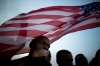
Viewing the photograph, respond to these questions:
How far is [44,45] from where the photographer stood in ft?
9.94

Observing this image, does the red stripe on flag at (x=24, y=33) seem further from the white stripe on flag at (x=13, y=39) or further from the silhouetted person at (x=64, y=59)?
the silhouetted person at (x=64, y=59)

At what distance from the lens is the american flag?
3.27 meters

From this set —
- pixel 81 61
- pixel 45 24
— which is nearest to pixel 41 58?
pixel 45 24


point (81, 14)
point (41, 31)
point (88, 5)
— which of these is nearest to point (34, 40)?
point (41, 31)

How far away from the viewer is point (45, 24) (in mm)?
3537

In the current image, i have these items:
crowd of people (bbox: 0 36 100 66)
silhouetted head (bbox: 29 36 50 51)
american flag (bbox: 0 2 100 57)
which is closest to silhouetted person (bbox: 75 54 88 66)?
crowd of people (bbox: 0 36 100 66)

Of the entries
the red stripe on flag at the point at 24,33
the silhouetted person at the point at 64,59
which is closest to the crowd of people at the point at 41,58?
the silhouetted person at the point at 64,59

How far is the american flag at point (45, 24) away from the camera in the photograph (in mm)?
3270

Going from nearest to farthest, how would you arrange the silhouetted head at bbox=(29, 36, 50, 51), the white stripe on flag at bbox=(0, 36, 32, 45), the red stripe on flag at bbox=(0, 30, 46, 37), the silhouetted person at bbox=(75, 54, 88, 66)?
1. the silhouetted head at bbox=(29, 36, 50, 51)
2. the white stripe on flag at bbox=(0, 36, 32, 45)
3. the red stripe on flag at bbox=(0, 30, 46, 37)
4. the silhouetted person at bbox=(75, 54, 88, 66)

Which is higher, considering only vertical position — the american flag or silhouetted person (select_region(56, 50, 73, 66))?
the american flag

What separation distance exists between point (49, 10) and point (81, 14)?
3.27 ft

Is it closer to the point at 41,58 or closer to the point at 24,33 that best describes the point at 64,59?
the point at 24,33

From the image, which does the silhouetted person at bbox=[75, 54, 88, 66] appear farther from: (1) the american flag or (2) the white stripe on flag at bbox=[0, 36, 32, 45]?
(2) the white stripe on flag at bbox=[0, 36, 32, 45]

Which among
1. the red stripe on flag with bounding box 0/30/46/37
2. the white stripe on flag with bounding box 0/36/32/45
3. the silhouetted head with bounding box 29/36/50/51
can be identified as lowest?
the silhouetted head with bounding box 29/36/50/51
